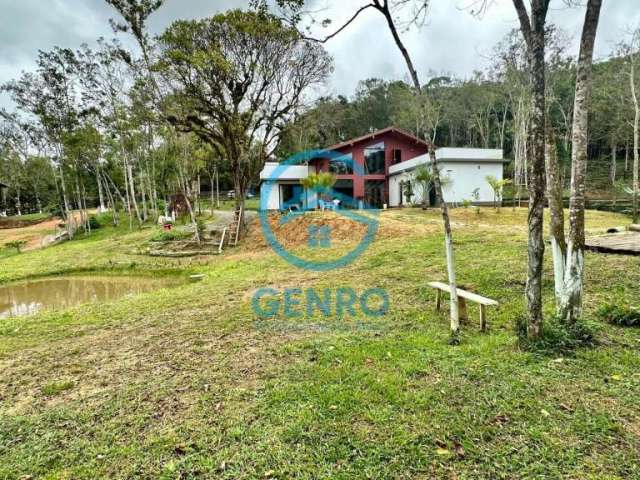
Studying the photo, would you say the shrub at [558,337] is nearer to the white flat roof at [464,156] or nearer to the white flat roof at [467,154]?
the white flat roof at [464,156]

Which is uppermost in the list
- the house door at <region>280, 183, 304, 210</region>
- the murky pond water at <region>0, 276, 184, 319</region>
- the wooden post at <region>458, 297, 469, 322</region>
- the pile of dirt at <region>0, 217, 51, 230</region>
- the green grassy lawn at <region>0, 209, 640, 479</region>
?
the house door at <region>280, 183, 304, 210</region>

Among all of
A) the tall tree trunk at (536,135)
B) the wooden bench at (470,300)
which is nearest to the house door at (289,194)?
the wooden bench at (470,300)

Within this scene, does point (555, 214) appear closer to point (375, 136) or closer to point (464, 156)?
point (464, 156)

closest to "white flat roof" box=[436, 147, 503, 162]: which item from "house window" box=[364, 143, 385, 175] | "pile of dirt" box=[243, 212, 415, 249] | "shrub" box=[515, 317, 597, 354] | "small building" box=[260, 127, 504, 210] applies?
"small building" box=[260, 127, 504, 210]

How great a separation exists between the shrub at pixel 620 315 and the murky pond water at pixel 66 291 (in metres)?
9.24

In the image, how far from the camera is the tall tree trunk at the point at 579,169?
11.1 feet

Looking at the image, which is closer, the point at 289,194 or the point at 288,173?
the point at 288,173

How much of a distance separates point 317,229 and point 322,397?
11.5 meters

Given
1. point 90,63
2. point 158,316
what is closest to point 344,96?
point 90,63

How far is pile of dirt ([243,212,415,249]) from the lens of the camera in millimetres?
12702

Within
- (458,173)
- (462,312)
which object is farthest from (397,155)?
(462,312)

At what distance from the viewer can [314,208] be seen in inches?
863

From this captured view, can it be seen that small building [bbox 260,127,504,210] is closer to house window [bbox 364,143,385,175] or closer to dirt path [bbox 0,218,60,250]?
house window [bbox 364,143,385,175]

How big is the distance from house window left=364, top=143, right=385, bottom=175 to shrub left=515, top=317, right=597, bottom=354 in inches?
835
